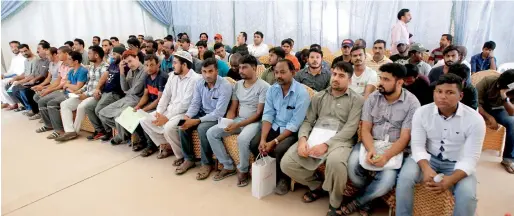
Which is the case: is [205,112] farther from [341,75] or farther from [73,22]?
[73,22]

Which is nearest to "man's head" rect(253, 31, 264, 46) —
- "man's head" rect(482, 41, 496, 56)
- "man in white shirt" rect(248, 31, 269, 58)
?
"man in white shirt" rect(248, 31, 269, 58)

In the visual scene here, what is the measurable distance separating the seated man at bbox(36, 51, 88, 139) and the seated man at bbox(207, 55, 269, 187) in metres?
2.53

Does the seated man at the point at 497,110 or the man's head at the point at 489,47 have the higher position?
the man's head at the point at 489,47

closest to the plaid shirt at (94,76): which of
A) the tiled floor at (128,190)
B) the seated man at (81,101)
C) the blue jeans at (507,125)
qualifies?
the seated man at (81,101)

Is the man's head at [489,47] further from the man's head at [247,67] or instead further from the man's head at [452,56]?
the man's head at [247,67]

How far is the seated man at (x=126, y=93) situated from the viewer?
369cm

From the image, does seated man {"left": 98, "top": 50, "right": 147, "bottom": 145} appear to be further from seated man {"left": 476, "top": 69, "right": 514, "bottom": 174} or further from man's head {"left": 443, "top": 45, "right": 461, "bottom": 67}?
seated man {"left": 476, "top": 69, "right": 514, "bottom": 174}

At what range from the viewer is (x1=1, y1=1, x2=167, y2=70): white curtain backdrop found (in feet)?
22.1

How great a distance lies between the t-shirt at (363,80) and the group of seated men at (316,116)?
10mm

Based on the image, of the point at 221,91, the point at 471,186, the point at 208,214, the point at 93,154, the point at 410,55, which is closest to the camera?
the point at 471,186

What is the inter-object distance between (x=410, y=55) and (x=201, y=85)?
2.63 m

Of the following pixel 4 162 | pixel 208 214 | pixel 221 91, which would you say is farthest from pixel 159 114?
pixel 4 162

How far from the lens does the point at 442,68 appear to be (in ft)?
10.6

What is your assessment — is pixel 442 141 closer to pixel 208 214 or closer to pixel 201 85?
pixel 208 214
